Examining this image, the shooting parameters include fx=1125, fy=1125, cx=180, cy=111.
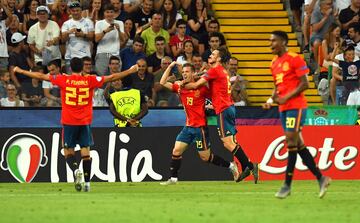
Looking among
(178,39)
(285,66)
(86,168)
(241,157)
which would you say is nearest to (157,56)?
(178,39)

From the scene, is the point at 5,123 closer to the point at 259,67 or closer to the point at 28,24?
the point at 28,24

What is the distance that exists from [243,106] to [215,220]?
37.2ft

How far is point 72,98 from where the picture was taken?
63.2 ft

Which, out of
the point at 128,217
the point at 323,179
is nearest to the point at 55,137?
the point at 323,179

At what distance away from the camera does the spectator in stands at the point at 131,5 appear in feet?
91.8

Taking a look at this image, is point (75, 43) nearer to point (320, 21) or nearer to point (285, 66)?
point (320, 21)

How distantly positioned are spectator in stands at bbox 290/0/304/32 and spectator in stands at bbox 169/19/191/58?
4015mm

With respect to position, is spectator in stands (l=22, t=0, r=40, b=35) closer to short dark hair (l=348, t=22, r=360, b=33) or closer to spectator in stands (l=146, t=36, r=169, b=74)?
spectator in stands (l=146, t=36, r=169, b=74)

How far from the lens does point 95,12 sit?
1073 inches

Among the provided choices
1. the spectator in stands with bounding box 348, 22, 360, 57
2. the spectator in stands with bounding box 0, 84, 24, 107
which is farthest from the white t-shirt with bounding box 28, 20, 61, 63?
the spectator in stands with bounding box 348, 22, 360, 57

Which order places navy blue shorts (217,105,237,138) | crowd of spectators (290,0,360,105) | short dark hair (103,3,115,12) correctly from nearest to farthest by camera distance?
1. navy blue shorts (217,105,237,138)
2. crowd of spectators (290,0,360,105)
3. short dark hair (103,3,115,12)

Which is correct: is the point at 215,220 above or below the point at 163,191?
above

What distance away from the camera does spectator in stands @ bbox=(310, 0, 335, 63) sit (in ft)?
93.7

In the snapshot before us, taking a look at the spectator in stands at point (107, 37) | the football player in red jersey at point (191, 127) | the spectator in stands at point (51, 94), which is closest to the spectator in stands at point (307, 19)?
the spectator in stands at point (107, 37)
